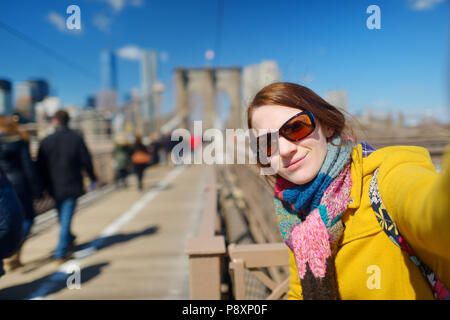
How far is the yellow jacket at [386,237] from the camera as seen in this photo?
0.79m

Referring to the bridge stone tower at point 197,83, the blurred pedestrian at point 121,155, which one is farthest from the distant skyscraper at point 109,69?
the blurred pedestrian at point 121,155

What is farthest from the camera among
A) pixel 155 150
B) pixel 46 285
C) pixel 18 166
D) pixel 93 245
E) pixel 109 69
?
pixel 109 69

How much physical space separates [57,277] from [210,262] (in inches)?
76.2

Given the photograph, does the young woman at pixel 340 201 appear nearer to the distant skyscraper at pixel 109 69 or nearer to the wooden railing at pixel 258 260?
the wooden railing at pixel 258 260

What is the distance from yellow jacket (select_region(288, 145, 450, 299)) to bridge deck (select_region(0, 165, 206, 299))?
1.99 meters

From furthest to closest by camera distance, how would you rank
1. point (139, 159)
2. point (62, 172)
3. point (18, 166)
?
1. point (139, 159)
2. point (62, 172)
3. point (18, 166)

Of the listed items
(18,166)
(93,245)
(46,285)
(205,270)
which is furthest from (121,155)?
(205,270)

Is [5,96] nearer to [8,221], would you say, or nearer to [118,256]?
[8,221]

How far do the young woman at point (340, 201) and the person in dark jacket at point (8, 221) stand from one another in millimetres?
1403

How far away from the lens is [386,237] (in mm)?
941

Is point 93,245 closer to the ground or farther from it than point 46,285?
closer to the ground

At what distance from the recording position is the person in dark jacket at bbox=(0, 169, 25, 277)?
1.49 m

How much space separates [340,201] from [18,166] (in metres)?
3.09

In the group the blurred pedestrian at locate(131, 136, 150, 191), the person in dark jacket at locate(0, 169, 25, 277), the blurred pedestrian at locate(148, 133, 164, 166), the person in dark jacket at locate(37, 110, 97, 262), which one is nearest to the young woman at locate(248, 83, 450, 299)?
the person in dark jacket at locate(0, 169, 25, 277)
